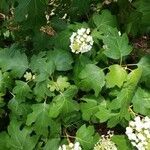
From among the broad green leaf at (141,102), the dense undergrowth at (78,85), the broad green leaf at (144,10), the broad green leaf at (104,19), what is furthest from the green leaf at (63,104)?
the broad green leaf at (144,10)

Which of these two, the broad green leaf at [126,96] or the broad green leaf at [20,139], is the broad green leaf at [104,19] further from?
the broad green leaf at [20,139]

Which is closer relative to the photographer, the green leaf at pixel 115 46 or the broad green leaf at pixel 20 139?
the green leaf at pixel 115 46

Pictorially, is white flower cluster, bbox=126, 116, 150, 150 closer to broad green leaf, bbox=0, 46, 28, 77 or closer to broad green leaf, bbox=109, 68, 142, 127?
broad green leaf, bbox=109, 68, 142, 127

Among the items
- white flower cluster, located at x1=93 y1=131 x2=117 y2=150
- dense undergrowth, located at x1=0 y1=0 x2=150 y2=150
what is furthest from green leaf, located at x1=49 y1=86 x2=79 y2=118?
white flower cluster, located at x1=93 y1=131 x2=117 y2=150

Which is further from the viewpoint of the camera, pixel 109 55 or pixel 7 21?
pixel 7 21

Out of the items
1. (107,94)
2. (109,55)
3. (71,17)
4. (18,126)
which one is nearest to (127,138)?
(107,94)

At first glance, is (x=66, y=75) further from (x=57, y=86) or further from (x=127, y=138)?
(x=127, y=138)
